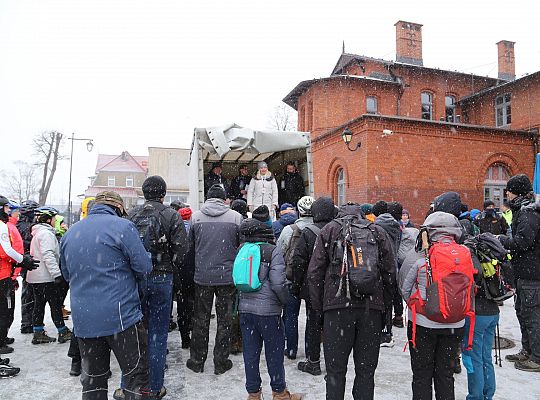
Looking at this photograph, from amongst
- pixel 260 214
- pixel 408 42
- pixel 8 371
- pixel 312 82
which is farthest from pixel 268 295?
pixel 408 42

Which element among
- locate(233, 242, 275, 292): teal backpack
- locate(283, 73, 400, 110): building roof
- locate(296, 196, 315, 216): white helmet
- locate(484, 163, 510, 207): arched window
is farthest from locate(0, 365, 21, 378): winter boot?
locate(283, 73, 400, 110): building roof

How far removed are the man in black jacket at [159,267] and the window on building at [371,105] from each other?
23.2 metres

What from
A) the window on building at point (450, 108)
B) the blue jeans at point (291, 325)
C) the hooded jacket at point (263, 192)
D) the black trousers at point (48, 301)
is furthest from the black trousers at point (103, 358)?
the window on building at point (450, 108)

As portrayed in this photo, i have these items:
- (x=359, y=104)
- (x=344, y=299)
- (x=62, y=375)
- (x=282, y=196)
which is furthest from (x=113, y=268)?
(x=359, y=104)

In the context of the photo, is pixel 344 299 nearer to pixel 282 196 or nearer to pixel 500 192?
pixel 282 196

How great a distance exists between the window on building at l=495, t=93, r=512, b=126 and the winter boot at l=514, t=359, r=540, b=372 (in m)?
23.6

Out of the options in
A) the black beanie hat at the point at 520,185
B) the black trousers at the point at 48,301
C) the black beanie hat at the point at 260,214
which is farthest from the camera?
the black trousers at the point at 48,301

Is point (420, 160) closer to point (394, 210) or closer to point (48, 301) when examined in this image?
point (394, 210)

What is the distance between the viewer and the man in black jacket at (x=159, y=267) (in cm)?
408

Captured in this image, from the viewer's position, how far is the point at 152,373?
4.06 metres

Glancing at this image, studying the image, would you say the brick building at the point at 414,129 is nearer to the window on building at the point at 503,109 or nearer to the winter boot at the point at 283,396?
the window on building at the point at 503,109

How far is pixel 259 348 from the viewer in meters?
3.96

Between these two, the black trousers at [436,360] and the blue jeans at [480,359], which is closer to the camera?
the black trousers at [436,360]

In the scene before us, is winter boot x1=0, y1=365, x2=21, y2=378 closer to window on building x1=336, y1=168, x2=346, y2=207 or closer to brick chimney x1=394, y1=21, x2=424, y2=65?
window on building x1=336, y1=168, x2=346, y2=207
